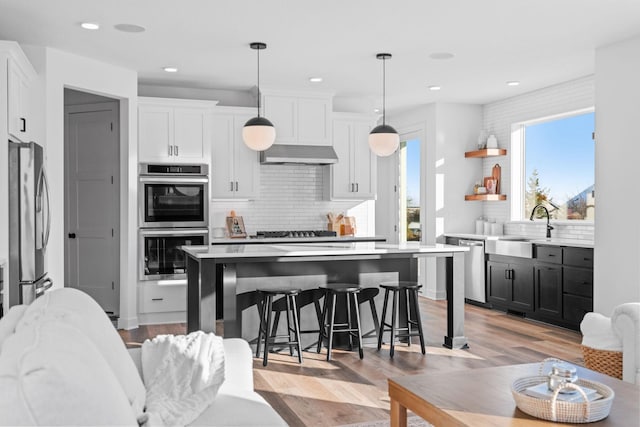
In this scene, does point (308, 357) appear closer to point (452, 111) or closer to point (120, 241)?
point (120, 241)

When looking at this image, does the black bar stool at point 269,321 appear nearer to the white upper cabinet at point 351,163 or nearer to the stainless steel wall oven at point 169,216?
the stainless steel wall oven at point 169,216

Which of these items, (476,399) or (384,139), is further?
(384,139)

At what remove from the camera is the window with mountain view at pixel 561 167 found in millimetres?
6742

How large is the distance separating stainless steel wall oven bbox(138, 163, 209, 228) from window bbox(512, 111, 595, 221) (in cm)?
399

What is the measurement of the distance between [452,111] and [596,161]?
304cm

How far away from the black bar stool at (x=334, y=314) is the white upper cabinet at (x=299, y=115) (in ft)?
8.27

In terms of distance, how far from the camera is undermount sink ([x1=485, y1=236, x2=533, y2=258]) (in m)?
6.67

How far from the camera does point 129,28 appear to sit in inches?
192

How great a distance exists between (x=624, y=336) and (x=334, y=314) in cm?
228

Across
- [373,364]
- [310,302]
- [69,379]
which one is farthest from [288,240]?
[69,379]

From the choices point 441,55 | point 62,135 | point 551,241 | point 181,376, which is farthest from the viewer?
point 551,241

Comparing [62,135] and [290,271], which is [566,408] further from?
[62,135]

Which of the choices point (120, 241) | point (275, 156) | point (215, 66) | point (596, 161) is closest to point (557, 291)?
point (596, 161)

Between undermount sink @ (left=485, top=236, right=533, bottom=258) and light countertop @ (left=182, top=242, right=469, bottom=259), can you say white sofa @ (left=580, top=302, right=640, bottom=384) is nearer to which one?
light countertop @ (left=182, top=242, right=469, bottom=259)
